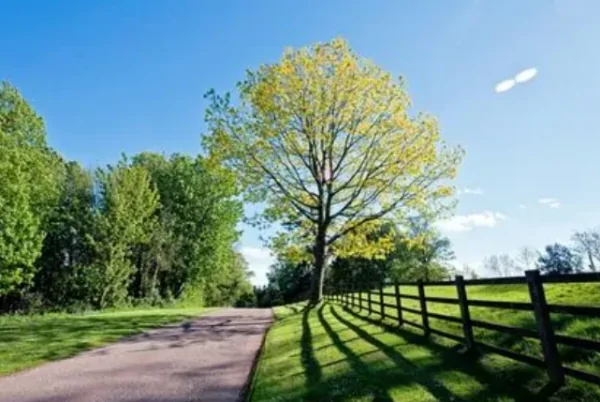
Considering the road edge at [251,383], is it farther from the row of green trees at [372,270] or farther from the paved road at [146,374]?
the row of green trees at [372,270]

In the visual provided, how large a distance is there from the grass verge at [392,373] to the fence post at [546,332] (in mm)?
144

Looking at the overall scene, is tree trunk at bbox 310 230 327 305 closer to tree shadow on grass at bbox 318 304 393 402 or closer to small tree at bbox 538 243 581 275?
tree shadow on grass at bbox 318 304 393 402

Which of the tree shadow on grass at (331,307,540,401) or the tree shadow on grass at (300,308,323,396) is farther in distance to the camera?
the tree shadow on grass at (300,308,323,396)

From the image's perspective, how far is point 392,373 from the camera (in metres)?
6.53

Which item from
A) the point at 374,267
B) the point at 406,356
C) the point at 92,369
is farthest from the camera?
the point at 374,267

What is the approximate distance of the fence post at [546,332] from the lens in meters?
5.00

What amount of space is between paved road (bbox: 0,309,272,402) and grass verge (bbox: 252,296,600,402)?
0.76 meters

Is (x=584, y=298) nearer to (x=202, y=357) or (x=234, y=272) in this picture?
(x=202, y=357)

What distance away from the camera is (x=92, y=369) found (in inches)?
359

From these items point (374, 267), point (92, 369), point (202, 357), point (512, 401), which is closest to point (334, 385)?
point (512, 401)

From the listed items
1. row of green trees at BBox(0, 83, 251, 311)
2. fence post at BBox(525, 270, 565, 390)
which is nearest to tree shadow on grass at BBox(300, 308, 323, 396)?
fence post at BBox(525, 270, 565, 390)

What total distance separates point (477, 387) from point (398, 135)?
1594cm

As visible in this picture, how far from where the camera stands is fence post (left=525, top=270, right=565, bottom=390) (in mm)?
5000

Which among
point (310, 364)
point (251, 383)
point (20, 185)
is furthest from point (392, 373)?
point (20, 185)
